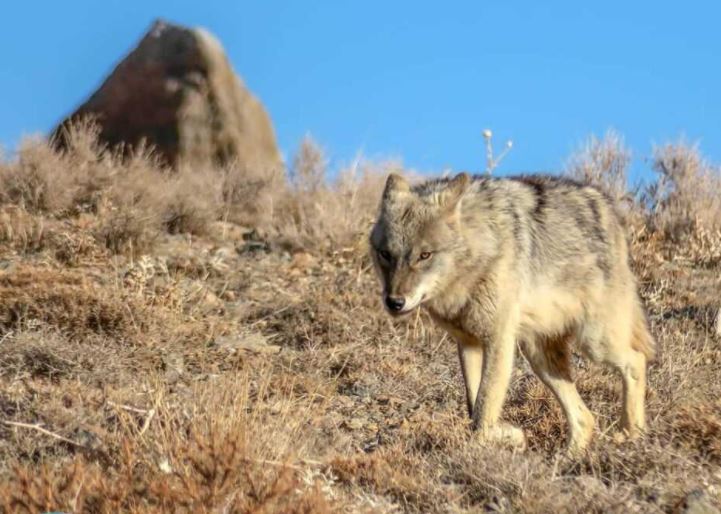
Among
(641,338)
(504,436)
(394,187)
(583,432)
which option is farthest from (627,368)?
(394,187)

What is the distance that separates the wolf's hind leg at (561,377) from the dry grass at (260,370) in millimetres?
171

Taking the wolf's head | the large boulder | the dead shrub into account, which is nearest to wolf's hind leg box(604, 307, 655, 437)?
the wolf's head

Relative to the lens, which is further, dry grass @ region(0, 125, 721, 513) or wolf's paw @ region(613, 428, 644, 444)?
wolf's paw @ region(613, 428, 644, 444)

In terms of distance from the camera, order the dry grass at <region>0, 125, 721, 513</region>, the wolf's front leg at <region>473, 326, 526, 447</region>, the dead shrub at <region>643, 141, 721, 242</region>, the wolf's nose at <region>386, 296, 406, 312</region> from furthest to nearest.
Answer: the dead shrub at <region>643, 141, 721, 242</region>
the wolf's front leg at <region>473, 326, 526, 447</region>
the wolf's nose at <region>386, 296, 406, 312</region>
the dry grass at <region>0, 125, 721, 513</region>

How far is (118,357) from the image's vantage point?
30.1 ft

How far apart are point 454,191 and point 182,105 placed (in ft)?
45.2

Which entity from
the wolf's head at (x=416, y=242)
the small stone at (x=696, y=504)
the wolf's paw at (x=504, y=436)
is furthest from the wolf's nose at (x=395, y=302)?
the small stone at (x=696, y=504)

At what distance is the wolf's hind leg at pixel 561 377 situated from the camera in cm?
777

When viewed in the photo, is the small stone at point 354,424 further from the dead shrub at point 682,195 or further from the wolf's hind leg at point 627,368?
the dead shrub at point 682,195

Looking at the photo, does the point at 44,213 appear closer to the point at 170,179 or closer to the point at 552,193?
the point at 170,179

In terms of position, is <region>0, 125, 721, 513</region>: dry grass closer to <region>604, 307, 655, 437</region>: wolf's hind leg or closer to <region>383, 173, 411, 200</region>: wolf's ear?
<region>604, 307, 655, 437</region>: wolf's hind leg

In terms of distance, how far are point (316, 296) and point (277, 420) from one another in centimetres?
537

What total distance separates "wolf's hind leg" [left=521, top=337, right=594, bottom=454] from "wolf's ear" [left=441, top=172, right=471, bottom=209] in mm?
1011

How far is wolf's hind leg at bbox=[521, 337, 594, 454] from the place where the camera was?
7770 mm
